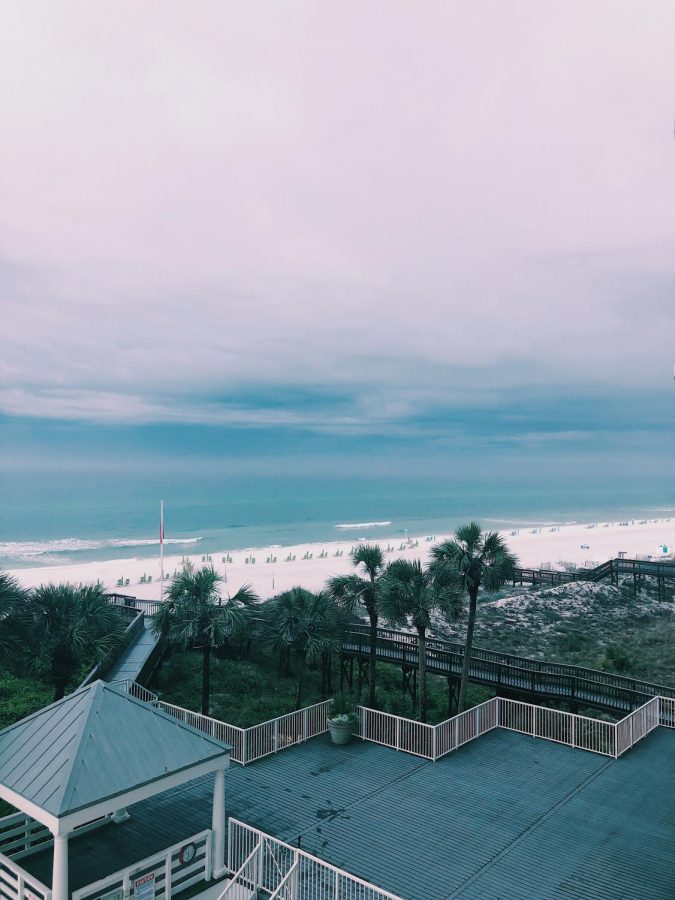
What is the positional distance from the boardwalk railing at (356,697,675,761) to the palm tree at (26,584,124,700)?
27.8 ft

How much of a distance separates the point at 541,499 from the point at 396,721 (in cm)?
18778

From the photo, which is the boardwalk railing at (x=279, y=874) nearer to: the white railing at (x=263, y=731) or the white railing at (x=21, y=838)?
the white railing at (x=21, y=838)

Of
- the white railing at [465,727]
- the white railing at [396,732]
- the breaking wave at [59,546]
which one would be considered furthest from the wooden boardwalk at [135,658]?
the breaking wave at [59,546]

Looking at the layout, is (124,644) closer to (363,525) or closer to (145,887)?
(145,887)

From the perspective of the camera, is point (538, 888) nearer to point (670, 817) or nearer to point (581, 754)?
point (670, 817)

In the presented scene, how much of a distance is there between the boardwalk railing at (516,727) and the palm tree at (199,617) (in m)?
4.92

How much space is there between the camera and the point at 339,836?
13406 mm

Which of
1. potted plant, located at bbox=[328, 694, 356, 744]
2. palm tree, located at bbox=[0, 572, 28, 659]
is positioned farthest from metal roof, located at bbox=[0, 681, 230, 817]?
potted plant, located at bbox=[328, 694, 356, 744]

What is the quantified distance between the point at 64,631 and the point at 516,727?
13930 millimetres

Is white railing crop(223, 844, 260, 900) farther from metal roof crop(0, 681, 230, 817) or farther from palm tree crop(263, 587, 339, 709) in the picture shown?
palm tree crop(263, 587, 339, 709)

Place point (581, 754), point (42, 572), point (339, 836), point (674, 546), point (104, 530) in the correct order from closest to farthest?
point (339, 836)
point (581, 754)
point (42, 572)
point (674, 546)
point (104, 530)

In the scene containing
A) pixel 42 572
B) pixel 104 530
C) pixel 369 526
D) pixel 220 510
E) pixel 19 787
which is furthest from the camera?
pixel 220 510

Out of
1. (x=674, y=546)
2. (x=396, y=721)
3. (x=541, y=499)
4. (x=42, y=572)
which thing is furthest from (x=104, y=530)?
(x=541, y=499)

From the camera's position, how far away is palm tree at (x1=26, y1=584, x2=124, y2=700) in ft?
63.0
